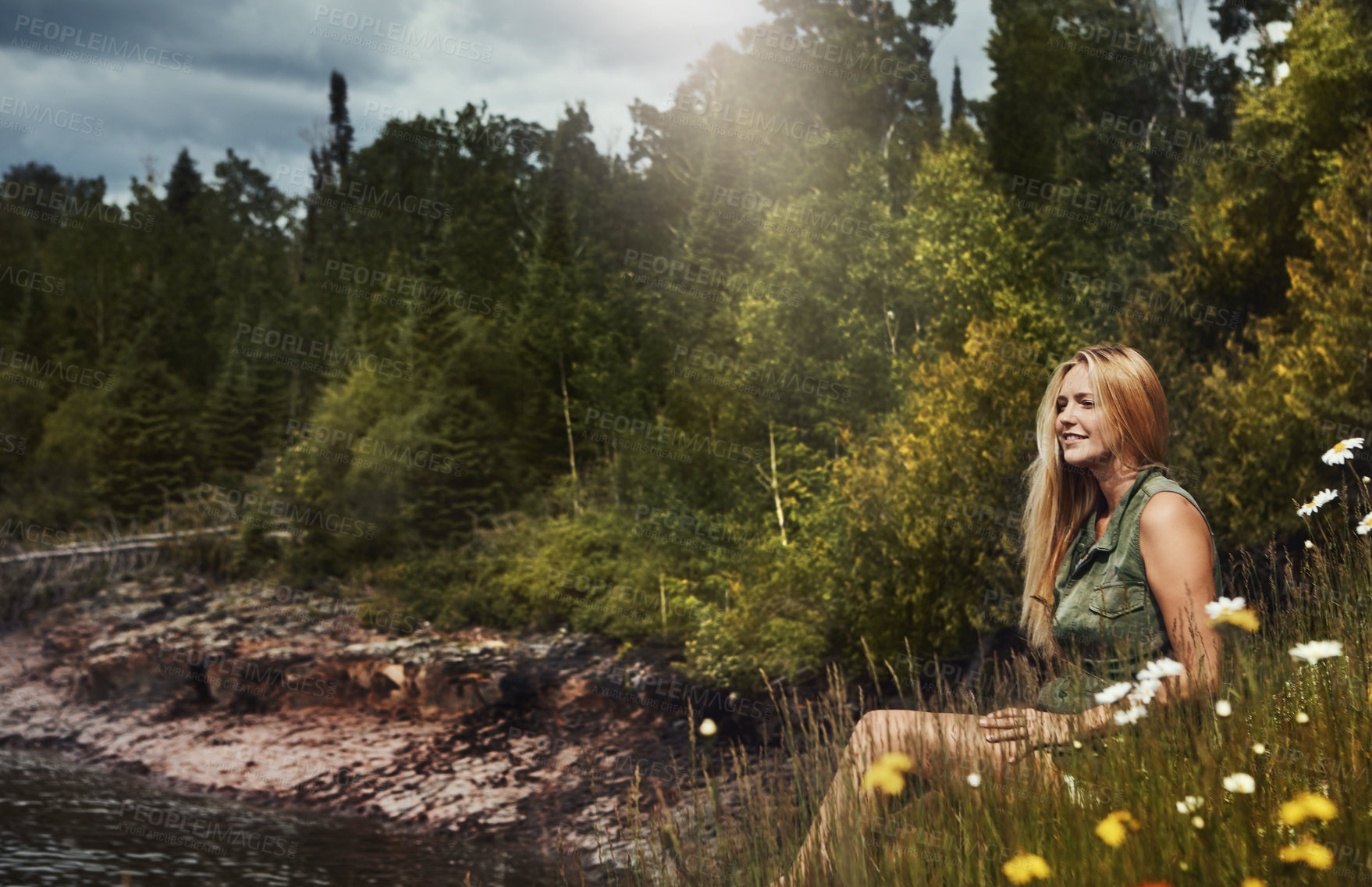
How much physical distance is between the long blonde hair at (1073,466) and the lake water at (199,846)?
653cm

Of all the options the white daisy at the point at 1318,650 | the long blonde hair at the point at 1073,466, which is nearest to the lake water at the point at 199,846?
the long blonde hair at the point at 1073,466

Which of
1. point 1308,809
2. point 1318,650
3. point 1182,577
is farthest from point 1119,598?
point 1308,809

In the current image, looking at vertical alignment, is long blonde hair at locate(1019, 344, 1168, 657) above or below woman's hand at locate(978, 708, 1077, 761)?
above

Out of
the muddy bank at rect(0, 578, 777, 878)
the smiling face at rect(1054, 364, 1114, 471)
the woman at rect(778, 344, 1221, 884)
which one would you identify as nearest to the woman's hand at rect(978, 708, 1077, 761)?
the woman at rect(778, 344, 1221, 884)

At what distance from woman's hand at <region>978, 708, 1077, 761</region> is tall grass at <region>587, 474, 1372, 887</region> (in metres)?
0.09

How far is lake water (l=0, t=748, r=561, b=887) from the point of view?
29.4 ft

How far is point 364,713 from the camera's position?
14.8 metres

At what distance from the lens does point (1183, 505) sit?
2.40 meters

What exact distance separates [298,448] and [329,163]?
2928cm

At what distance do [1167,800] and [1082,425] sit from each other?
121 cm

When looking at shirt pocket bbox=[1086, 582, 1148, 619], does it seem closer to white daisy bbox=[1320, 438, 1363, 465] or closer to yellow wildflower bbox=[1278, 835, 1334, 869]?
white daisy bbox=[1320, 438, 1363, 465]

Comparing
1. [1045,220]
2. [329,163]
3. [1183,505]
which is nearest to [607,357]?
[1045,220]

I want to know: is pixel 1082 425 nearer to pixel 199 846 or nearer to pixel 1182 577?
pixel 1182 577

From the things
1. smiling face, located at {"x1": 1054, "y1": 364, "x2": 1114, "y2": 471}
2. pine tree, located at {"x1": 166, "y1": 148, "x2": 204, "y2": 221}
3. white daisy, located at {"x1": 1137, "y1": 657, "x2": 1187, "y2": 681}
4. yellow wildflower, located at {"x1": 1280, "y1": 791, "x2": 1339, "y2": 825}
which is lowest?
yellow wildflower, located at {"x1": 1280, "y1": 791, "x2": 1339, "y2": 825}
